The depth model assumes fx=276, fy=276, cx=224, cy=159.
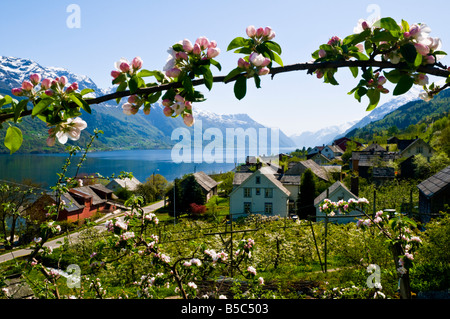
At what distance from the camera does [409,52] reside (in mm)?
850

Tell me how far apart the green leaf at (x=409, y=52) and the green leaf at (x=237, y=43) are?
0.49 metres

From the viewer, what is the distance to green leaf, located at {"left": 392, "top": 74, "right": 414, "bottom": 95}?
32.4 inches

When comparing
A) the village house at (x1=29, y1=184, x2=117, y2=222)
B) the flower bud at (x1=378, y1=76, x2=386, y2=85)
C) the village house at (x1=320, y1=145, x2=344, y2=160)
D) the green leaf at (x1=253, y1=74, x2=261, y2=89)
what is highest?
the village house at (x1=320, y1=145, x2=344, y2=160)

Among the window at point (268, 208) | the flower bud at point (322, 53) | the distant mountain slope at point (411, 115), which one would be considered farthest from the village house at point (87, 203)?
the distant mountain slope at point (411, 115)

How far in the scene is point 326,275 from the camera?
609 cm

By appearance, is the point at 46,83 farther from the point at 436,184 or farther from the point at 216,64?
the point at 436,184

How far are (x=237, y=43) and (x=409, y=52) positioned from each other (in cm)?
53

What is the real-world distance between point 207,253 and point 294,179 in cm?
2800

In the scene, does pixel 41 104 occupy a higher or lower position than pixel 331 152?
lower

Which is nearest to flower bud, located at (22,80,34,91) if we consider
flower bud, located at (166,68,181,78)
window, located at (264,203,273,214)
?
flower bud, located at (166,68,181,78)

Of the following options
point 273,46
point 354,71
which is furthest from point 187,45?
point 354,71

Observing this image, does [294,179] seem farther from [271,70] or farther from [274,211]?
[271,70]

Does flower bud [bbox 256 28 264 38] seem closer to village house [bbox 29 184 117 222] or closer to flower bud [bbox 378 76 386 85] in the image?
flower bud [bbox 378 76 386 85]

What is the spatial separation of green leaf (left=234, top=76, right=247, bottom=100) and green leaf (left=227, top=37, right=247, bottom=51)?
5.9 inches
